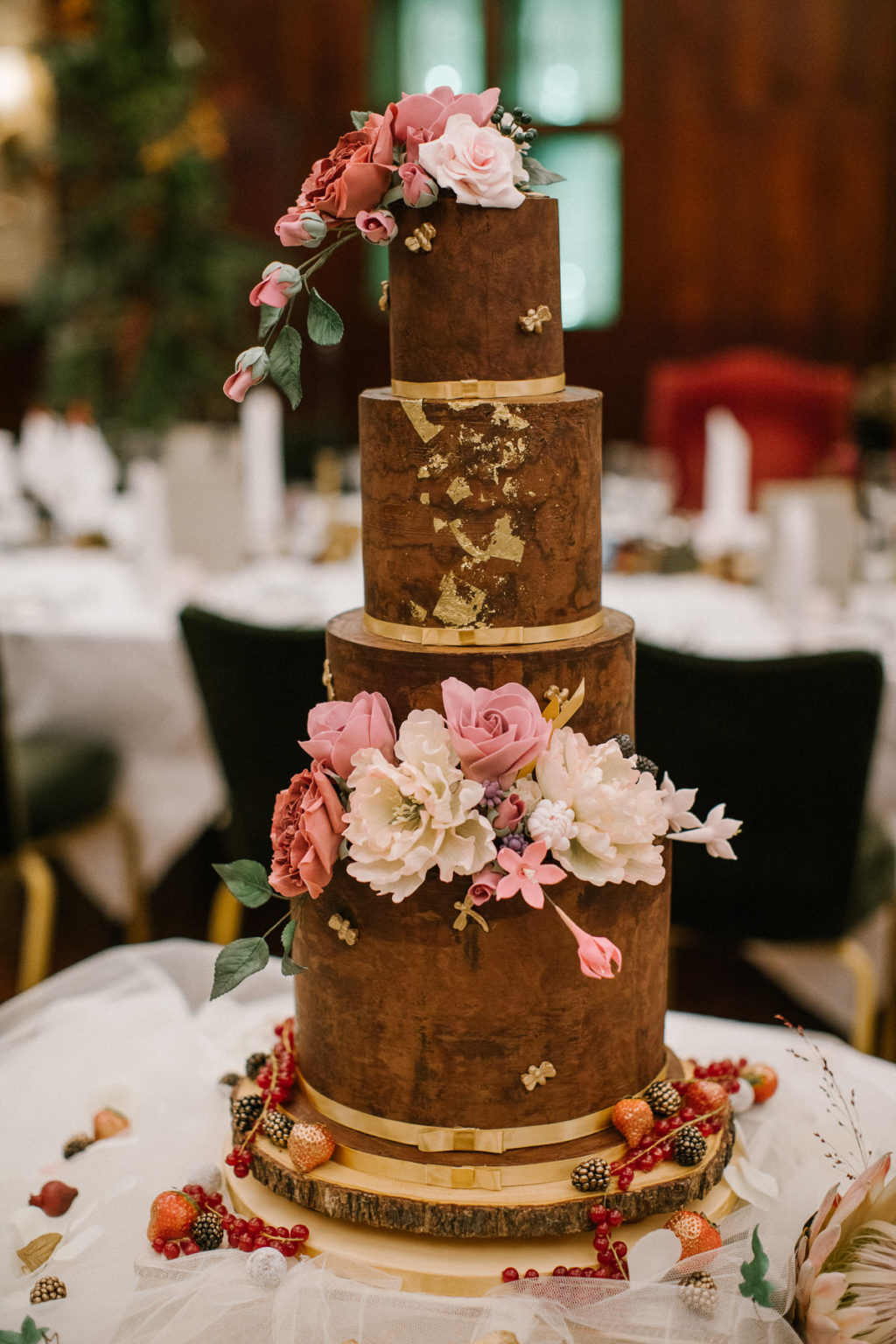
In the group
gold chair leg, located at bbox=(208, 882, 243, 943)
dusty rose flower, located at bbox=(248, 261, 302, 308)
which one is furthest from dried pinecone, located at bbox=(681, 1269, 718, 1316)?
gold chair leg, located at bbox=(208, 882, 243, 943)

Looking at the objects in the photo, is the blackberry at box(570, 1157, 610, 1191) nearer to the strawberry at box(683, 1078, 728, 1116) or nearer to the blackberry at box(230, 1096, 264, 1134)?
the strawberry at box(683, 1078, 728, 1116)

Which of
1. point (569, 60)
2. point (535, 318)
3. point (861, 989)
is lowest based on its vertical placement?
point (861, 989)

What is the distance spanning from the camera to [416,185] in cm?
98

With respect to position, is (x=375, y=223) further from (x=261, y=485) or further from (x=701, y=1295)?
(x=261, y=485)

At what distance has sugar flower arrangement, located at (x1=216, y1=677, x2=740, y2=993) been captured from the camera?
96 cm

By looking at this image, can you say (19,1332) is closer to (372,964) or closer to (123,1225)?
(123,1225)

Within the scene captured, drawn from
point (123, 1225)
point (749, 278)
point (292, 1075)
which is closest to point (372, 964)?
point (292, 1075)

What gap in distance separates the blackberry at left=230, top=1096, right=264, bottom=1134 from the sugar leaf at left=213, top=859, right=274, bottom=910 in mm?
216

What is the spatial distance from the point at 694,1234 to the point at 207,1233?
1.28ft

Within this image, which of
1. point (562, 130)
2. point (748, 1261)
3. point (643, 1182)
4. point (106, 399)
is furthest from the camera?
point (562, 130)

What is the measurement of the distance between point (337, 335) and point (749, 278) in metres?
5.88

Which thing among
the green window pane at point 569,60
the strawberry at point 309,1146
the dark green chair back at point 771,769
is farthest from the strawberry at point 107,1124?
the green window pane at point 569,60

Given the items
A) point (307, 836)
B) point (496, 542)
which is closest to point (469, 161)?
point (496, 542)

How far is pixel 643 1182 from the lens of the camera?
1047mm
